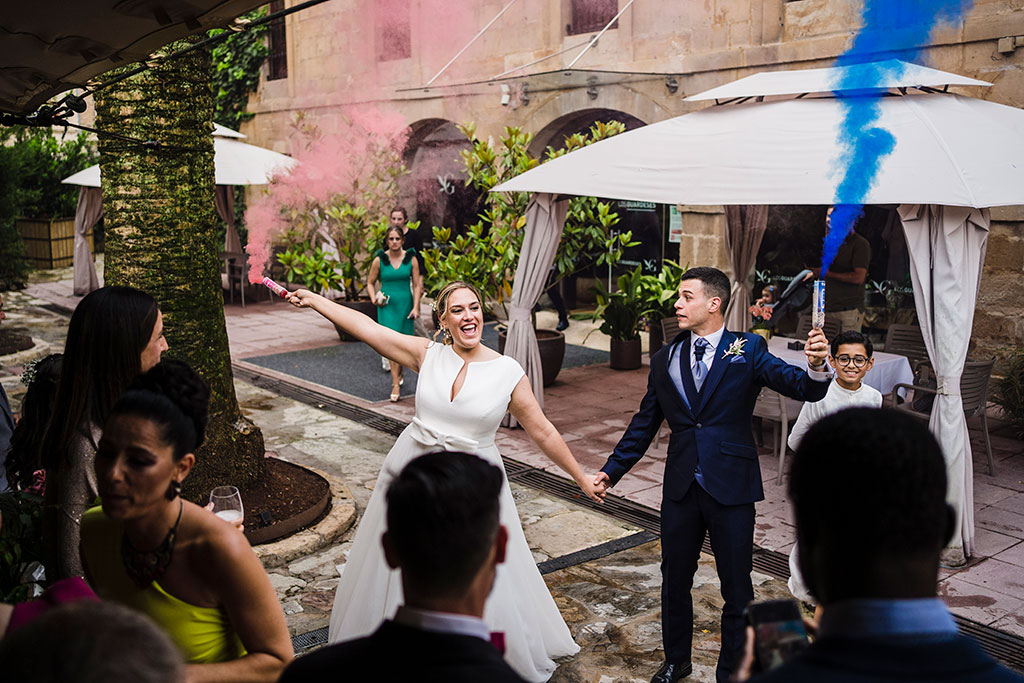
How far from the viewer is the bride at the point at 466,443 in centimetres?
435

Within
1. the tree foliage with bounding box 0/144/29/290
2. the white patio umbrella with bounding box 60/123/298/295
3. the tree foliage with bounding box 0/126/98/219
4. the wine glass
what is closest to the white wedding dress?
the wine glass

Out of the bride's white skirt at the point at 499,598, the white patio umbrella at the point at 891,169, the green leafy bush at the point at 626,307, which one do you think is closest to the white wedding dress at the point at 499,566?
the bride's white skirt at the point at 499,598

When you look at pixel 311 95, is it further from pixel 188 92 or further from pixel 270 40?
pixel 188 92

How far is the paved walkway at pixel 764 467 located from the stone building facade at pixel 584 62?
2.23m

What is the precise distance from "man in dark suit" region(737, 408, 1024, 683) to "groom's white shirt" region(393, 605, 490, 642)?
509mm

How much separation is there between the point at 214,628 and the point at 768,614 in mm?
1310

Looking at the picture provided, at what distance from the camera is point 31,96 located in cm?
427

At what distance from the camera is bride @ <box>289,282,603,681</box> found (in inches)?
171

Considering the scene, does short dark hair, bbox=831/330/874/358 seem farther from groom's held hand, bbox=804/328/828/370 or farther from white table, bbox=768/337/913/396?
white table, bbox=768/337/913/396

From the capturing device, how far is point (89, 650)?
1.35 metres

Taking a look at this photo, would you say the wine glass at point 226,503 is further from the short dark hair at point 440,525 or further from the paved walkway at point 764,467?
the paved walkway at point 764,467

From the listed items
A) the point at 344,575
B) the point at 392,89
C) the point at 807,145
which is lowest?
the point at 344,575

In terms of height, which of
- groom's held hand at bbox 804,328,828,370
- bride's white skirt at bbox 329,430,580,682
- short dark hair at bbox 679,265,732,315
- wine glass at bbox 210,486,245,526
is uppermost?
short dark hair at bbox 679,265,732,315

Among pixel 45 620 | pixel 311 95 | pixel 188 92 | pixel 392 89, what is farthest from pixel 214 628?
pixel 311 95
